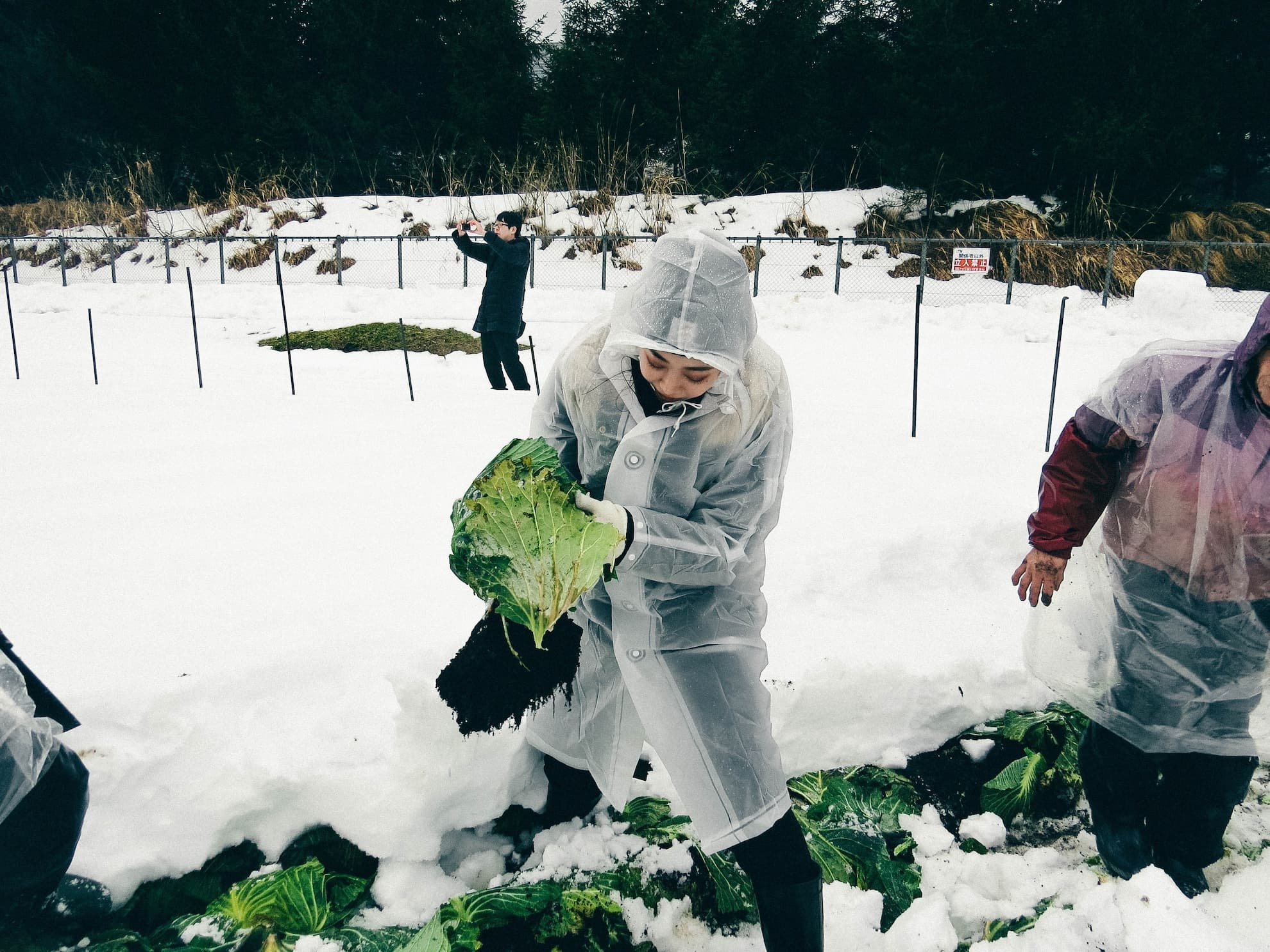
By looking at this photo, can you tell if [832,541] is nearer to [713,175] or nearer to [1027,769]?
[1027,769]

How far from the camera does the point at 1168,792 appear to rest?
1.85 metres

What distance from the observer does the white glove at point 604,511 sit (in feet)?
4.80

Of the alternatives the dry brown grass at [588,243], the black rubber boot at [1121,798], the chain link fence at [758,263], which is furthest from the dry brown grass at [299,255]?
the black rubber boot at [1121,798]

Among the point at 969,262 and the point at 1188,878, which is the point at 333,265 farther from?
the point at 1188,878

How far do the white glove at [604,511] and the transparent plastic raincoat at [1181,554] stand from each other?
967mm

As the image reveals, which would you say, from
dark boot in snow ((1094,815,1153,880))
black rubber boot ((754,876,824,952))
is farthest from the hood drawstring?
dark boot in snow ((1094,815,1153,880))

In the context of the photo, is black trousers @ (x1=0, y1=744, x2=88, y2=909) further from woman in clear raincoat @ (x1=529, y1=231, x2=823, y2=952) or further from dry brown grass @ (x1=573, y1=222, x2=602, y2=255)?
dry brown grass @ (x1=573, y1=222, x2=602, y2=255)

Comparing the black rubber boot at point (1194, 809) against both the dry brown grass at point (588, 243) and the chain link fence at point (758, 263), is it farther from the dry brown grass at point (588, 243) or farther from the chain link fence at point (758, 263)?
the dry brown grass at point (588, 243)

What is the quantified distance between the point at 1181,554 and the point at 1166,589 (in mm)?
88

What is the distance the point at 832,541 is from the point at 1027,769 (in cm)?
111

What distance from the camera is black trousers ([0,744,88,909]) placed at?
147cm

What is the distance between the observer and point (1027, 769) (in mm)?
2207

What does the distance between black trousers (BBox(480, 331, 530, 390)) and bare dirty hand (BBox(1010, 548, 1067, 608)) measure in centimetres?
451

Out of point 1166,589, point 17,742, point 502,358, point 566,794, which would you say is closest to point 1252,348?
point 1166,589
